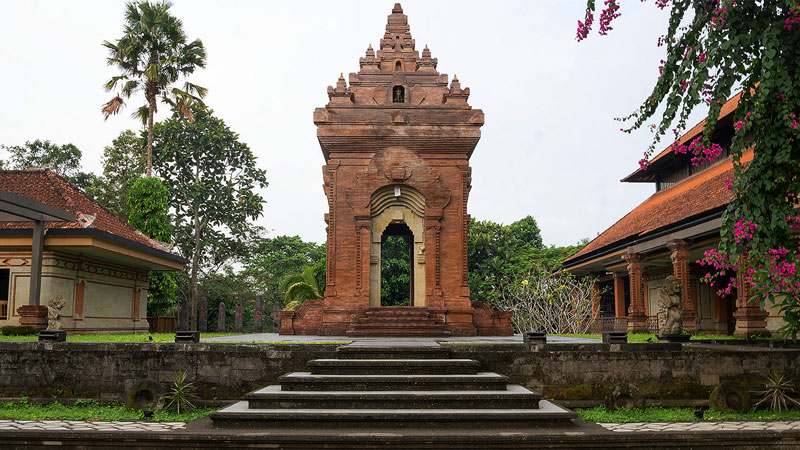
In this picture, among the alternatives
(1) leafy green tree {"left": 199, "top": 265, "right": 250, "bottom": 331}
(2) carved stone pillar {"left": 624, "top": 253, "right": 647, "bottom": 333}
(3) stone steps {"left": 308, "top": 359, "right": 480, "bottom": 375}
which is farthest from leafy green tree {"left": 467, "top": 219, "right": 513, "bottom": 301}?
(3) stone steps {"left": 308, "top": 359, "right": 480, "bottom": 375}

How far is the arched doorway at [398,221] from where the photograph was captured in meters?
15.1

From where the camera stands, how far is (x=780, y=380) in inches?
347

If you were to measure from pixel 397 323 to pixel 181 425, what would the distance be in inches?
281

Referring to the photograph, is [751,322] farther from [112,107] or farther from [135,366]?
[112,107]

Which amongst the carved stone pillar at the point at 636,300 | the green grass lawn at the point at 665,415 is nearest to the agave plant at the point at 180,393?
the green grass lawn at the point at 665,415

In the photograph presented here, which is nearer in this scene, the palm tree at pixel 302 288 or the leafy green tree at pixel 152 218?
the palm tree at pixel 302 288

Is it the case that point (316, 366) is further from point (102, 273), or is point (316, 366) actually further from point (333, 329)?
point (102, 273)

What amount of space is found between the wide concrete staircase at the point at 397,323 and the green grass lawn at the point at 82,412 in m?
5.39

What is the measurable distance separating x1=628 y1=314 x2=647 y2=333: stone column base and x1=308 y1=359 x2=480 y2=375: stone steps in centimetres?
1332

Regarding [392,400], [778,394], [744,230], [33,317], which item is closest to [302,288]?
A: [33,317]

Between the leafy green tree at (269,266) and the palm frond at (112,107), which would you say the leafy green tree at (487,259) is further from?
the palm frond at (112,107)

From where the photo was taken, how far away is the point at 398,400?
7.39m

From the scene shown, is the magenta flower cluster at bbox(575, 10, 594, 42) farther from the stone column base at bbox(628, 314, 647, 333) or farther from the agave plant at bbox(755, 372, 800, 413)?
the stone column base at bbox(628, 314, 647, 333)

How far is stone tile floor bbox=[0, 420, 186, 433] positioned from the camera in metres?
7.10
